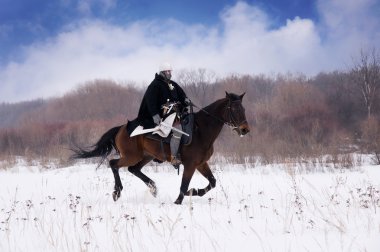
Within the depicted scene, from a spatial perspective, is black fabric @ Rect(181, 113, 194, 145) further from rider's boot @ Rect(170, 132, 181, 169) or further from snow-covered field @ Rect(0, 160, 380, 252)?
snow-covered field @ Rect(0, 160, 380, 252)

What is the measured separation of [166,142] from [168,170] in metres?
6.79

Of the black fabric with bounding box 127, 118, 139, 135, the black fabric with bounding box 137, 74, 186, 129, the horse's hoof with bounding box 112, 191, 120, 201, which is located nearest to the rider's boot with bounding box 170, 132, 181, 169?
the black fabric with bounding box 137, 74, 186, 129

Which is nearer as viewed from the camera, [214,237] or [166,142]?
[214,237]

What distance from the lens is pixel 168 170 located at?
1349cm

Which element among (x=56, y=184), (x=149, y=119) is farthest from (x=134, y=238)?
(x=56, y=184)

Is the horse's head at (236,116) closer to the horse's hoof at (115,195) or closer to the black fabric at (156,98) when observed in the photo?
the black fabric at (156,98)

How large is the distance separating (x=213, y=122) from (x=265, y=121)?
68.5ft

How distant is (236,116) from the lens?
629 centimetres

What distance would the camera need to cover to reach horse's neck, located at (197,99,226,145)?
6.57 meters

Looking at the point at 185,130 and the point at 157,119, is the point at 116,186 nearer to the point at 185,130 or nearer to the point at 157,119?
the point at 157,119

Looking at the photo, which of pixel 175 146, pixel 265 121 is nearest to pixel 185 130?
pixel 175 146

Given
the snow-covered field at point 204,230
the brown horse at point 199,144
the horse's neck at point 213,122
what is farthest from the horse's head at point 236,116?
the snow-covered field at point 204,230

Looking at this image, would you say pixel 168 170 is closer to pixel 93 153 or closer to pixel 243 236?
pixel 93 153

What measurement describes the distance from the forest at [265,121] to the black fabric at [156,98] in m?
2.43
